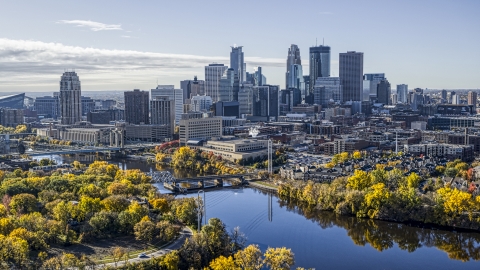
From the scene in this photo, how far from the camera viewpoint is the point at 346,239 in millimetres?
12938

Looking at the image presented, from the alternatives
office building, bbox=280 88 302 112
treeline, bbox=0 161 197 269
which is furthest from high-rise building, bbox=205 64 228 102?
treeline, bbox=0 161 197 269

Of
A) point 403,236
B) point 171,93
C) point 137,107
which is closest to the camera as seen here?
point 403,236

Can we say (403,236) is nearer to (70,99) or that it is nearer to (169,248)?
(169,248)

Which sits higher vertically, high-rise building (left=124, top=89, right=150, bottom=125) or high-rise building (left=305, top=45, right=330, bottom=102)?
high-rise building (left=305, top=45, right=330, bottom=102)

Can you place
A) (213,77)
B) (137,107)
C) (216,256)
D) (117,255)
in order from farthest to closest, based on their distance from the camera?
1. (213,77)
2. (137,107)
3. (216,256)
4. (117,255)

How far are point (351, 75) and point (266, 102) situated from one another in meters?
13.3

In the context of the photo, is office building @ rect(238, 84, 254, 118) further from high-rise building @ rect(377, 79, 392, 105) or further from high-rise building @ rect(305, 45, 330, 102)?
high-rise building @ rect(377, 79, 392, 105)

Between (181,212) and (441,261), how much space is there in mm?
5573

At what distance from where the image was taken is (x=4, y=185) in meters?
14.9

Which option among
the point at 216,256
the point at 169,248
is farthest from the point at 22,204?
the point at 216,256

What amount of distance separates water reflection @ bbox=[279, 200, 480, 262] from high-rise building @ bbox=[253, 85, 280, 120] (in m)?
31.7

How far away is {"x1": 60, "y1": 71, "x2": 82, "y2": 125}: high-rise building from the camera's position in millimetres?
41969

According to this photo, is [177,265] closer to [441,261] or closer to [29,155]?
[441,261]

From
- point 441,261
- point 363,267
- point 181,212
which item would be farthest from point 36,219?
point 441,261
